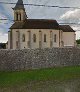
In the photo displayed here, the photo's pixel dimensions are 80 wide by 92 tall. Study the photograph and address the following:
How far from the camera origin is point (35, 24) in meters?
73.8

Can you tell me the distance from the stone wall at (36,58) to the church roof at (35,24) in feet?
79.4

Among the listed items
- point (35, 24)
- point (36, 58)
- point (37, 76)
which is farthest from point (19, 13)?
point (37, 76)

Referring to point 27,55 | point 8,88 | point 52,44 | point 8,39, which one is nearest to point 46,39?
point 52,44

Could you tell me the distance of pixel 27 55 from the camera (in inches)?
1818

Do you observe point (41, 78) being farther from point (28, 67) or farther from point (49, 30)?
point (49, 30)

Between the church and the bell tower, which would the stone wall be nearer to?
the church

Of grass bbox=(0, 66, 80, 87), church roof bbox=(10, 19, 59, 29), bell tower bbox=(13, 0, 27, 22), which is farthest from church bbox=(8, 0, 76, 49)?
grass bbox=(0, 66, 80, 87)

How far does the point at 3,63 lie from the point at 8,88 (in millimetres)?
13737

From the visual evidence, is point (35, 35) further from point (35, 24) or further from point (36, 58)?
point (36, 58)

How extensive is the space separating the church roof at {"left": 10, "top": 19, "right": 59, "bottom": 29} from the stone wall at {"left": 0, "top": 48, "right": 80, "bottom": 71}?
79.4 feet

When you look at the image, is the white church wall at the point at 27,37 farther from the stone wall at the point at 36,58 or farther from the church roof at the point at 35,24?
the stone wall at the point at 36,58

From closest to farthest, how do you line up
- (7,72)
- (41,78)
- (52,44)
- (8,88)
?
(8,88)
(41,78)
(7,72)
(52,44)

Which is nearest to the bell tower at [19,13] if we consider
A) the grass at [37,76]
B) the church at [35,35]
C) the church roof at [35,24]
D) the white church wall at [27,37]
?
the church roof at [35,24]

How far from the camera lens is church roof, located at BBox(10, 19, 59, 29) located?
72875mm
